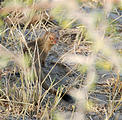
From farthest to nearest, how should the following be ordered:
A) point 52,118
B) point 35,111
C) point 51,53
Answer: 1. point 51,53
2. point 35,111
3. point 52,118

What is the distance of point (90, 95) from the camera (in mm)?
2180

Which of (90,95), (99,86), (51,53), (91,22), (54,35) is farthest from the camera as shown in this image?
(51,53)

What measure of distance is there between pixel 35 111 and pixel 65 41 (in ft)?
4.93

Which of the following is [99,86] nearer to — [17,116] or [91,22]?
[17,116]

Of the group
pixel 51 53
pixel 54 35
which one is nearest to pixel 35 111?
pixel 54 35

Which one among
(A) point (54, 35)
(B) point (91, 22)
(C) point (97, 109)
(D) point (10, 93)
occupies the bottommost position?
(C) point (97, 109)

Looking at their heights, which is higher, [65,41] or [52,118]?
[65,41]

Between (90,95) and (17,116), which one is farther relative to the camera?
(90,95)

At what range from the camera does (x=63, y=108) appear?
78.2 inches

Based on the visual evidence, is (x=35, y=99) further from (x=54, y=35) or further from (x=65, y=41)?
(x=65, y=41)

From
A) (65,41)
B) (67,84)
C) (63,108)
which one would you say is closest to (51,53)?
(65,41)

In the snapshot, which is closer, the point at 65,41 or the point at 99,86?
the point at 99,86

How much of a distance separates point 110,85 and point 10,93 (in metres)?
0.92

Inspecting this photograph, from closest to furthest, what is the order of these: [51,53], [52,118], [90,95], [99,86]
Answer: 1. [52,118]
2. [90,95]
3. [99,86]
4. [51,53]
